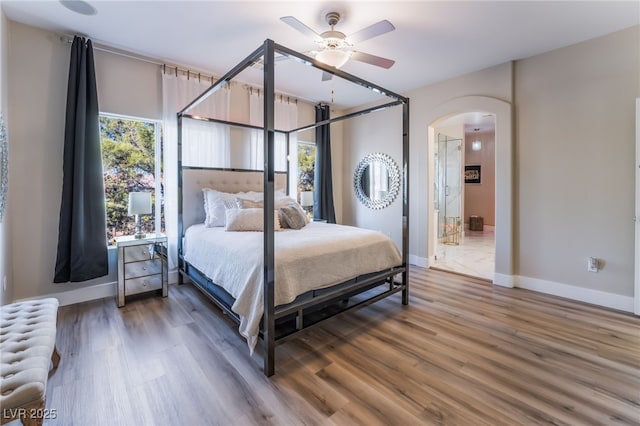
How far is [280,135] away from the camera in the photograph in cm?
489

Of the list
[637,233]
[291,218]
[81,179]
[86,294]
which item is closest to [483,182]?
[637,233]

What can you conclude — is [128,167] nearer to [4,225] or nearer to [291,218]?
[4,225]

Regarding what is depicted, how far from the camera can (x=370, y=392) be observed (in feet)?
5.87

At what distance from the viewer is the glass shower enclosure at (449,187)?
6508mm

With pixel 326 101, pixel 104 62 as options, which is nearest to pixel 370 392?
pixel 104 62

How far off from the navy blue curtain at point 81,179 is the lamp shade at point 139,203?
0.30 metres

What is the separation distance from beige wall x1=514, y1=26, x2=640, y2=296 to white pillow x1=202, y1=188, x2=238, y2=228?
3.82 metres

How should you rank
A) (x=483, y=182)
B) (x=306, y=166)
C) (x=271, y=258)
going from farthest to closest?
(x=483, y=182), (x=306, y=166), (x=271, y=258)

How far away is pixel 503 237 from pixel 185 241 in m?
4.12

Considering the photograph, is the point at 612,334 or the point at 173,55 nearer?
the point at 612,334

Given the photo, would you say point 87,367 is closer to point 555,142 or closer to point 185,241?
point 185,241

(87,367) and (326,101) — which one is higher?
(326,101)

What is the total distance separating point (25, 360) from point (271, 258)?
1.28 meters

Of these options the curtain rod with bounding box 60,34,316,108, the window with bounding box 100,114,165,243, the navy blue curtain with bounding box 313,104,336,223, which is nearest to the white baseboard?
the window with bounding box 100,114,165,243
